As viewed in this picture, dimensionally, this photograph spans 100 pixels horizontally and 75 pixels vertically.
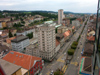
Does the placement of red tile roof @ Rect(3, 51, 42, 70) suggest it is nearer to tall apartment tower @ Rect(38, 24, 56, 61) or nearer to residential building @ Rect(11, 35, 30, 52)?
tall apartment tower @ Rect(38, 24, 56, 61)

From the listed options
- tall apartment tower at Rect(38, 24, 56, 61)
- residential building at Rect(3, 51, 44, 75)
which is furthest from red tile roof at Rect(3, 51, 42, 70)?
tall apartment tower at Rect(38, 24, 56, 61)

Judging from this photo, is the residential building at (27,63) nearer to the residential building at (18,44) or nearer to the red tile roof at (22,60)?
the red tile roof at (22,60)

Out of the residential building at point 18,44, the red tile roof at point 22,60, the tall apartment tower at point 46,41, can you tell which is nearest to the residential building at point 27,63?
the red tile roof at point 22,60

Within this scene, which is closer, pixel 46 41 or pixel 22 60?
pixel 22 60

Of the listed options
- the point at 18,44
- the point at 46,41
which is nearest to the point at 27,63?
the point at 46,41

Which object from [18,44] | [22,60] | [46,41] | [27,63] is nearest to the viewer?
[27,63]

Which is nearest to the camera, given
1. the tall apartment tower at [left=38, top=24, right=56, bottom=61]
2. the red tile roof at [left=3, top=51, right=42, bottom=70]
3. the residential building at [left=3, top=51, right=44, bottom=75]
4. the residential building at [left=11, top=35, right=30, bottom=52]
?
the residential building at [left=3, top=51, right=44, bottom=75]

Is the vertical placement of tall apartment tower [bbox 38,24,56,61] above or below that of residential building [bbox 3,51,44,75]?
above

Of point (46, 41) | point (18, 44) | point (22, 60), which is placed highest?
point (46, 41)

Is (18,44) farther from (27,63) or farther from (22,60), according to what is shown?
(27,63)
